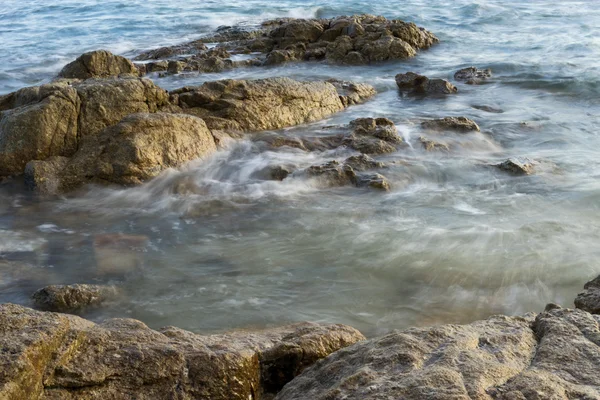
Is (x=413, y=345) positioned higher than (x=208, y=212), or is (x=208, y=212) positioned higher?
(x=413, y=345)

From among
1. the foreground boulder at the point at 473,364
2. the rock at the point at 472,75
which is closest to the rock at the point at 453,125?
the rock at the point at 472,75

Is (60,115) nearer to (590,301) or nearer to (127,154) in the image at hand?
(127,154)

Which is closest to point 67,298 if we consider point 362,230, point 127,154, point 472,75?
point 362,230

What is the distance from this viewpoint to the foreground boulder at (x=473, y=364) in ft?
8.41

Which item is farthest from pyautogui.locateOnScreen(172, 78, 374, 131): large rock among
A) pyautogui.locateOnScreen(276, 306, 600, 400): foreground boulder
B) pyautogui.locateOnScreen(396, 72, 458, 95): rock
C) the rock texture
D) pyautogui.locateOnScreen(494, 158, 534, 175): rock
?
pyautogui.locateOnScreen(276, 306, 600, 400): foreground boulder

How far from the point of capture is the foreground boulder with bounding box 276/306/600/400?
2564mm

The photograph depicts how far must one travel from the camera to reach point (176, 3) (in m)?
28.2

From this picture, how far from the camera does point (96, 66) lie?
42.9 ft

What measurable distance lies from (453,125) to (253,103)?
125 inches

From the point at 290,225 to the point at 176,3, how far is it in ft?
76.9

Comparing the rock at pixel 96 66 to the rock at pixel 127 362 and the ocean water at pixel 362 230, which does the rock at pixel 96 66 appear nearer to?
the ocean water at pixel 362 230

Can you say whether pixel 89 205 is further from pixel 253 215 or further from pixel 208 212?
pixel 253 215

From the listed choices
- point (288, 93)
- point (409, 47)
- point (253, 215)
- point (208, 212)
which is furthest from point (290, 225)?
point (409, 47)

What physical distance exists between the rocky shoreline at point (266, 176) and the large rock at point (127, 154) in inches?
0.7
